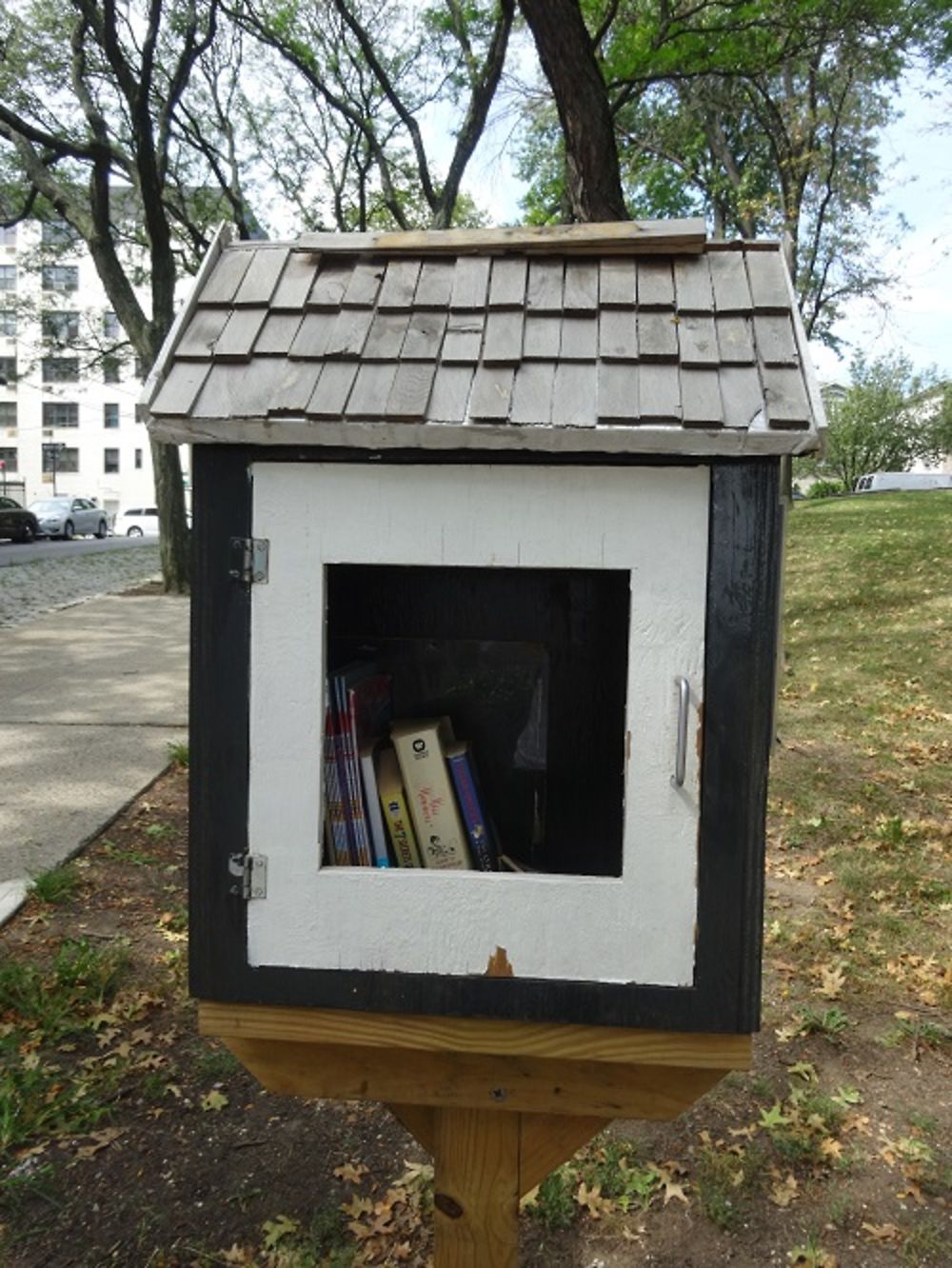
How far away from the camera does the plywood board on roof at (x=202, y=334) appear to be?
4.58 ft

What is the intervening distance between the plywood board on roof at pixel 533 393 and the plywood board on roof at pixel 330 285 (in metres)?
0.31

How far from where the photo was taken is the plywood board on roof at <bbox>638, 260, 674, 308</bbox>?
56.7 inches

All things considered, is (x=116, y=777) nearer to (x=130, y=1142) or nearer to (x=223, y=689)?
(x=130, y=1142)

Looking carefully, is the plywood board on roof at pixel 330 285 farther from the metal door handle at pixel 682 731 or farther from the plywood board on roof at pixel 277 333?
the metal door handle at pixel 682 731

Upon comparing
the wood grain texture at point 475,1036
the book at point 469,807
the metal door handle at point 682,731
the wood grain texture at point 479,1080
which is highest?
the metal door handle at point 682,731

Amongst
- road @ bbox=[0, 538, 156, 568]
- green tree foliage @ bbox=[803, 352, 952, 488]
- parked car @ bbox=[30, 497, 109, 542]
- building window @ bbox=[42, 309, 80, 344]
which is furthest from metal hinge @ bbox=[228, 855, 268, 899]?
green tree foliage @ bbox=[803, 352, 952, 488]

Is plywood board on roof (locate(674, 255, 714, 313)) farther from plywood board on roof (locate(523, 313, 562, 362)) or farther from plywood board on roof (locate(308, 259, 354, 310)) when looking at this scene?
plywood board on roof (locate(308, 259, 354, 310))

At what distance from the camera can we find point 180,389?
1.34m

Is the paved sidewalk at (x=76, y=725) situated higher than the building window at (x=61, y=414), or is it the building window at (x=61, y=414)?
the building window at (x=61, y=414)

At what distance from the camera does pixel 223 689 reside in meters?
1.34

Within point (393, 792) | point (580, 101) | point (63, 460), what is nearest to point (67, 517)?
point (63, 460)

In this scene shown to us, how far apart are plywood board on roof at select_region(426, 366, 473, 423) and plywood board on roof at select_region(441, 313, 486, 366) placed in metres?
0.02

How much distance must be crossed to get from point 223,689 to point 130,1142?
78.5 inches

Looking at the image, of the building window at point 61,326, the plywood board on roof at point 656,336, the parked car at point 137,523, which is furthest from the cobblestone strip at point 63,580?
the parked car at point 137,523
